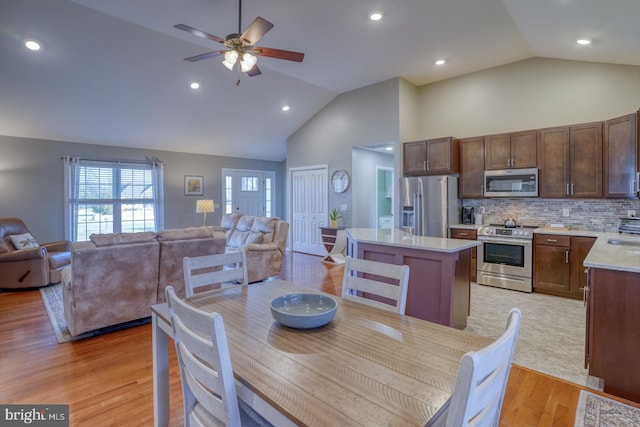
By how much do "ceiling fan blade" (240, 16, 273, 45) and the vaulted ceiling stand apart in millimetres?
973

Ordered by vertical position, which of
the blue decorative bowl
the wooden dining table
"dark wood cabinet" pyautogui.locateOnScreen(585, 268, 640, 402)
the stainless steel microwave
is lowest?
"dark wood cabinet" pyautogui.locateOnScreen(585, 268, 640, 402)

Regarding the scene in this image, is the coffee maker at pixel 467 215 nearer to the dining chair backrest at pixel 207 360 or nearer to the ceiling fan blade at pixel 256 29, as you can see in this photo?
the ceiling fan blade at pixel 256 29

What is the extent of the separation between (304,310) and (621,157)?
439 centimetres

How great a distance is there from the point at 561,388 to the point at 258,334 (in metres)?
2.30

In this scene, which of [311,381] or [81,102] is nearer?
[311,381]

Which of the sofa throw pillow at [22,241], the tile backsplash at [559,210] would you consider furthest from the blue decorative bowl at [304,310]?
the sofa throw pillow at [22,241]

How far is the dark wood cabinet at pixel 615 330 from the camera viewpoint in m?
2.09

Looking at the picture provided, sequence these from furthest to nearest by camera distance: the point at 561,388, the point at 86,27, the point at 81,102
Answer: the point at 81,102 → the point at 86,27 → the point at 561,388

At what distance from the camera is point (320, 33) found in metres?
4.18

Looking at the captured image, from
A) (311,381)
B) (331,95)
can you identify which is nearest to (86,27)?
(331,95)

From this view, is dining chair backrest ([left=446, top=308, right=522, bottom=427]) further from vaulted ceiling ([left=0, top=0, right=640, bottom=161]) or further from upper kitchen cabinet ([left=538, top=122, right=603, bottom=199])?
upper kitchen cabinet ([left=538, top=122, right=603, bottom=199])

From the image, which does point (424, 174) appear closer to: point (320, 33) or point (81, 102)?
point (320, 33)

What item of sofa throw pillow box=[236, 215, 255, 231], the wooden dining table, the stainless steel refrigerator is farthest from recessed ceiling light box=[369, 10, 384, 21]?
sofa throw pillow box=[236, 215, 255, 231]

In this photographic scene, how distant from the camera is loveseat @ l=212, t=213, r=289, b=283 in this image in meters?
4.84
